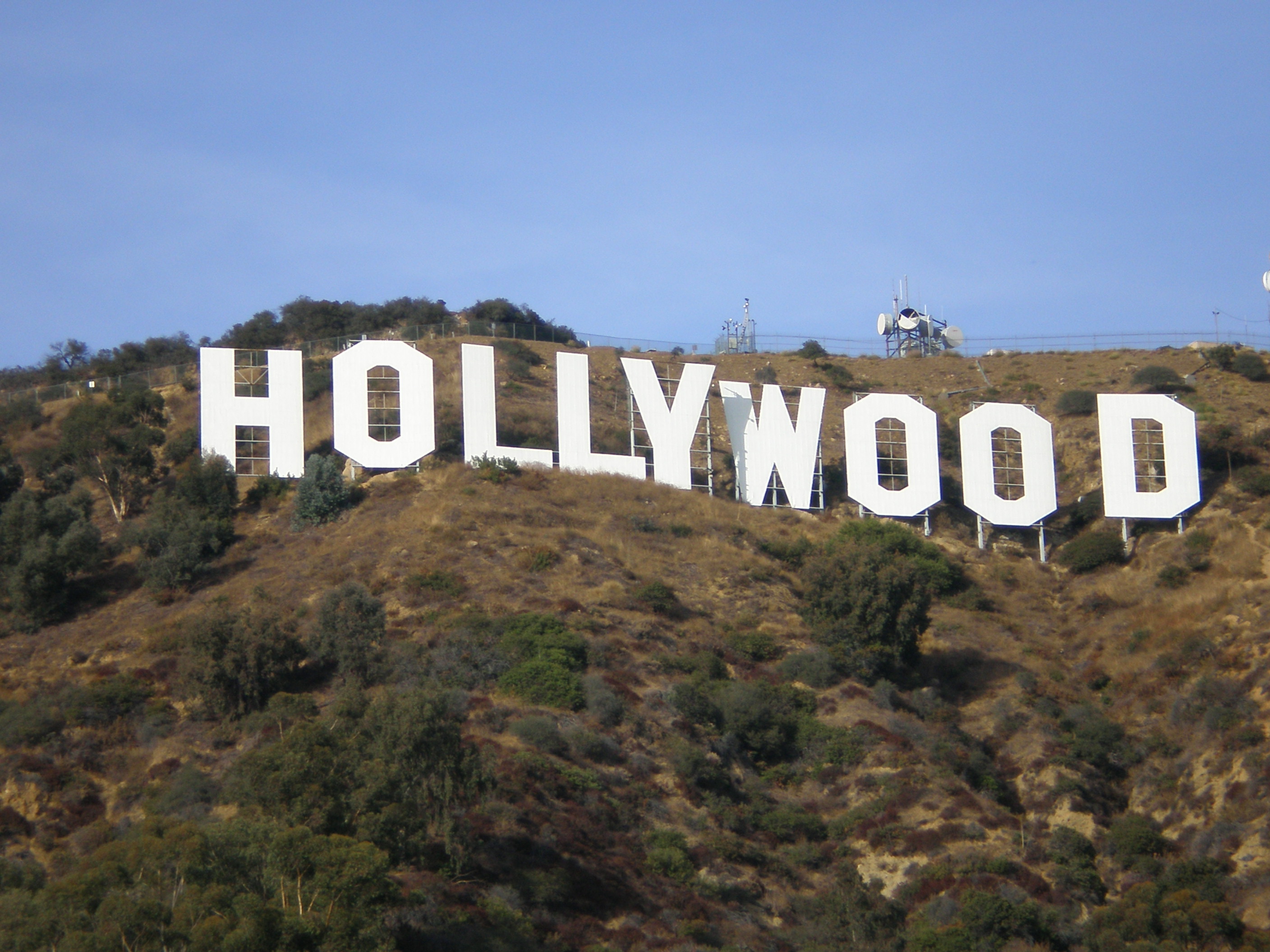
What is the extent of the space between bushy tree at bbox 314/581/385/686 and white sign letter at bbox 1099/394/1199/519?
A: 26866 millimetres

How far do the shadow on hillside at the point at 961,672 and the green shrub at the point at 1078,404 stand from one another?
1962 cm

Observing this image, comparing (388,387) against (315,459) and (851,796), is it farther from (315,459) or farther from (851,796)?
(851,796)

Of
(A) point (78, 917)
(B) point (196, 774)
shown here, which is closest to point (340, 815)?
(A) point (78, 917)

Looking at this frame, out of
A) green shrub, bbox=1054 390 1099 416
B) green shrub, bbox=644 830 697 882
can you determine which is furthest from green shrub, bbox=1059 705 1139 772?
green shrub, bbox=1054 390 1099 416

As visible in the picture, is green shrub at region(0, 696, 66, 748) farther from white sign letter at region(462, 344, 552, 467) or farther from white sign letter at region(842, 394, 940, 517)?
white sign letter at region(842, 394, 940, 517)

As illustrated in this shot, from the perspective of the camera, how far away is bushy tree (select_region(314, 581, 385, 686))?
3192cm

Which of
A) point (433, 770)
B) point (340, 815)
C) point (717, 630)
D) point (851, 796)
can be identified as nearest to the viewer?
point (340, 815)

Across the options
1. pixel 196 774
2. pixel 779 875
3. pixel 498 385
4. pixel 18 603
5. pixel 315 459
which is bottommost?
pixel 779 875

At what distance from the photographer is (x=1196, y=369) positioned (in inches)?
2322

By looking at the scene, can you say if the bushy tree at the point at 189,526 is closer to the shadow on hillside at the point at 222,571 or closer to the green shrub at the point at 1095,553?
the shadow on hillside at the point at 222,571

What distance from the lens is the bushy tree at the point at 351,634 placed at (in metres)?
31.9

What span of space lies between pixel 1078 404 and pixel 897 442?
39.1 ft

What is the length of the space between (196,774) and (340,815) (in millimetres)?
8128

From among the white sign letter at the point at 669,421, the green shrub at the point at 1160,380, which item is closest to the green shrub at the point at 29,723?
the white sign letter at the point at 669,421
